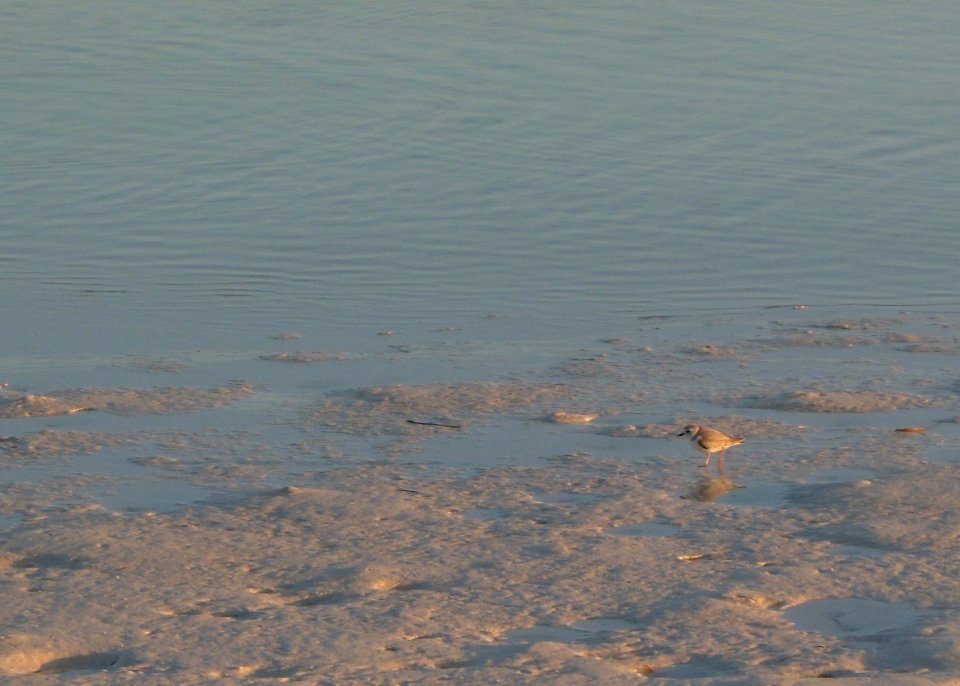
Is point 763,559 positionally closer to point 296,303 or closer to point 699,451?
point 699,451

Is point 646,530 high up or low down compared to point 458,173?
down

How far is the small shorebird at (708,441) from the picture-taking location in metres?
7.01

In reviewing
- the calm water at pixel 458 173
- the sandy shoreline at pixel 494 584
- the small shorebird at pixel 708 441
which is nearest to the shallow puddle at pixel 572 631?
the sandy shoreline at pixel 494 584

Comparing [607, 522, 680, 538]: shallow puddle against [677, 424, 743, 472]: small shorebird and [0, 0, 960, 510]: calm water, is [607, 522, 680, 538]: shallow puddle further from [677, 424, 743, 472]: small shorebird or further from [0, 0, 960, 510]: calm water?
A: [0, 0, 960, 510]: calm water

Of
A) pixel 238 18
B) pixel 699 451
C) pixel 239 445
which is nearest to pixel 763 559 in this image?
pixel 699 451

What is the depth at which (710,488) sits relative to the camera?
6.82 metres

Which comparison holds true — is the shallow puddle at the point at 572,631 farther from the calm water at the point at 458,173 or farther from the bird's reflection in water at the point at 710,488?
the calm water at the point at 458,173

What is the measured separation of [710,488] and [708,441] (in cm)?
27

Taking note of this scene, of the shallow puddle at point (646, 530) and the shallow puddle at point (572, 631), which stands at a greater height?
the shallow puddle at point (572, 631)

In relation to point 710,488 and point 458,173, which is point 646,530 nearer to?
point 710,488

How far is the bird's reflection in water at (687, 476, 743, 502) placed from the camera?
22.1 feet

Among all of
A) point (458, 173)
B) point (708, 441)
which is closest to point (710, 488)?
point (708, 441)

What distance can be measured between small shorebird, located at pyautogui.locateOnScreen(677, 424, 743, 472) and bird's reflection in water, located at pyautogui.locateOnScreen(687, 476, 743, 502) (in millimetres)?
143

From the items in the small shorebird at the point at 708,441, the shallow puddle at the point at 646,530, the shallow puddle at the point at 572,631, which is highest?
the small shorebird at the point at 708,441
